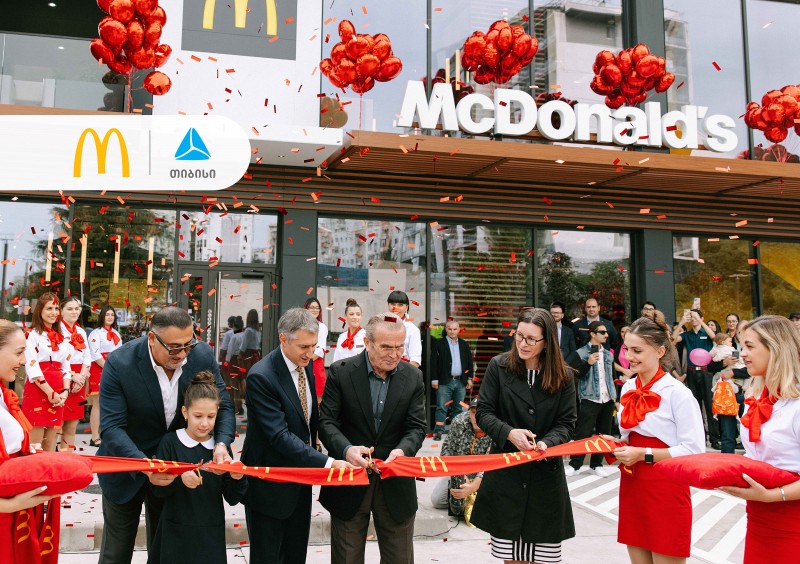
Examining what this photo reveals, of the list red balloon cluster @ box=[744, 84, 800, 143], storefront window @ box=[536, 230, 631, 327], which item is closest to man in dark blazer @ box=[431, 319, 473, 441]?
storefront window @ box=[536, 230, 631, 327]

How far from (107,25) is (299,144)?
2.89 metres

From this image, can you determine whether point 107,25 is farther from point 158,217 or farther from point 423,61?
point 423,61

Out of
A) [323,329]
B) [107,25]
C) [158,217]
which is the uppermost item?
[107,25]

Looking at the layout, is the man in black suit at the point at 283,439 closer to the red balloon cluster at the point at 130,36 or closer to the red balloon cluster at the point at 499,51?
the red balloon cluster at the point at 130,36

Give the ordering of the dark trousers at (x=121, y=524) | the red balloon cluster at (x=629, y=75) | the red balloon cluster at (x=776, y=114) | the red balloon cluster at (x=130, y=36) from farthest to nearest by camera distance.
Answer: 1. the red balloon cluster at (x=776, y=114)
2. the red balloon cluster at (x=629, y=75)
3. the red balloon cluster at (x=130, y=36)
4. the dark trousers at (x=121, y=524)

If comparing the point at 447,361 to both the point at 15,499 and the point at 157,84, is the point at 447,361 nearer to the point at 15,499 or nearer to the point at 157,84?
the point at 157,84

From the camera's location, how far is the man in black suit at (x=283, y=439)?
414 cm

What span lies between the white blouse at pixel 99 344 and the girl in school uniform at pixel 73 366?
0.53 meters

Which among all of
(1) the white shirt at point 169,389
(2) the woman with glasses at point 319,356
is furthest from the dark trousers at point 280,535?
(2) the woman with glasses at point 319,356

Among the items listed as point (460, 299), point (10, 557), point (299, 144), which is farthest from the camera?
point (460, 299)

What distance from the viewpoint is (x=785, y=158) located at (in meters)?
13.6

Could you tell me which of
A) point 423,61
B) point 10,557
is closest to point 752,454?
point 10,557

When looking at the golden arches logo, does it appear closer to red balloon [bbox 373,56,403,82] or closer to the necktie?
red balloon [bbox 373,56,403,82]

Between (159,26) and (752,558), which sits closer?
(752,558)
